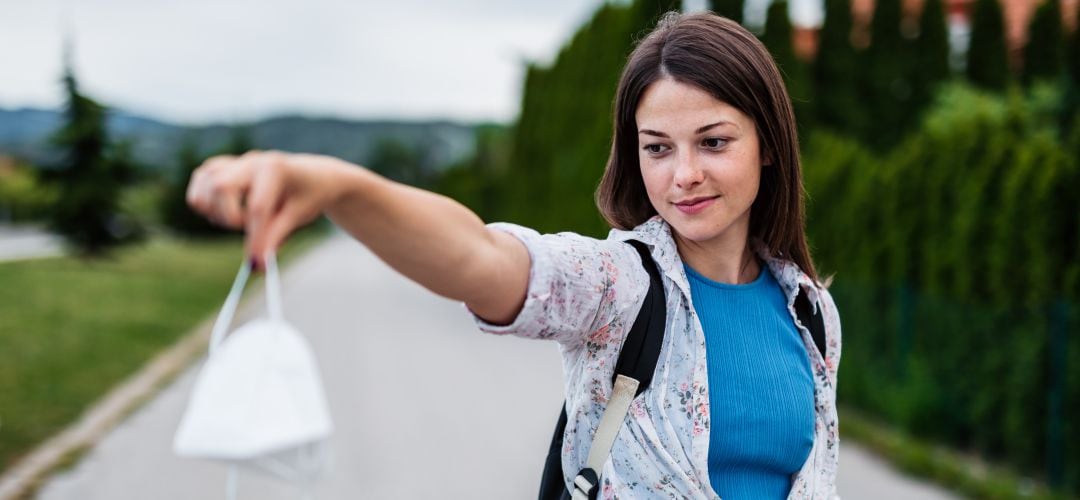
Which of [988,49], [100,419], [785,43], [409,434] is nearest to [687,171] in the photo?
[409,434]

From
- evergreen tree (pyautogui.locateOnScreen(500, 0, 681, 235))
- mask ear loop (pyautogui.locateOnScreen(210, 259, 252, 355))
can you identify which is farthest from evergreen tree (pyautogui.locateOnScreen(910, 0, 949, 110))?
mask ear loop (pyautogui.locateOnScreen(210, 259, 252, 355))

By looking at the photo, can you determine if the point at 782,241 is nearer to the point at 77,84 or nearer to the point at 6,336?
the point at 6,336

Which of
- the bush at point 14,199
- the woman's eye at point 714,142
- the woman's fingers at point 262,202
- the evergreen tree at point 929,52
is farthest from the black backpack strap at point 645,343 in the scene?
the bush at point 14,199

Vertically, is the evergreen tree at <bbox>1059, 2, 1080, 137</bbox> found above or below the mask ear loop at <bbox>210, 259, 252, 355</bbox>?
above

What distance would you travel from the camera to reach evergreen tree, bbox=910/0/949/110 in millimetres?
19047

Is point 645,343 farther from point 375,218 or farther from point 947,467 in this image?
point 947,467

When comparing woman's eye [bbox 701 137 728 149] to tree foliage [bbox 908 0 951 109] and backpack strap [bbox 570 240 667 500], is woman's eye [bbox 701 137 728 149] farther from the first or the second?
tree foliage [bbox 908 0 951 109]

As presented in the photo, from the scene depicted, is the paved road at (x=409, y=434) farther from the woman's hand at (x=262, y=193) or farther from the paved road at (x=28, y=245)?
the paved road at (x=28, y=245)

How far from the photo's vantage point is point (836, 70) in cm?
1841

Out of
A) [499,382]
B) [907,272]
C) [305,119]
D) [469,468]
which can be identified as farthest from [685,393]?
[305,119]

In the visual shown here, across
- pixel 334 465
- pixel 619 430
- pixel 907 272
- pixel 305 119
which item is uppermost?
pixel 619 430

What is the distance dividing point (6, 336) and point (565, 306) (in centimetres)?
1228

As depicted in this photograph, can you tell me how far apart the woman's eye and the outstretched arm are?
462 mm

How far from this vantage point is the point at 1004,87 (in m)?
18.7
